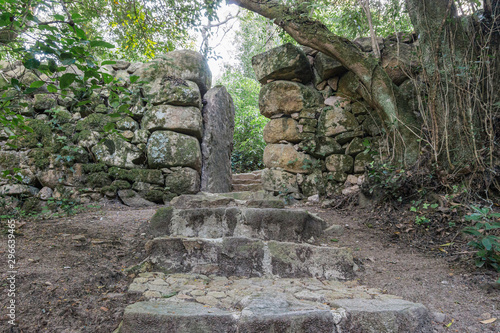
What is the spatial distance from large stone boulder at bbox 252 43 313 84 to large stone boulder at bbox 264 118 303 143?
0.61 m

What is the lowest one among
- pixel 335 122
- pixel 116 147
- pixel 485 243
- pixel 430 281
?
pixel 430 281

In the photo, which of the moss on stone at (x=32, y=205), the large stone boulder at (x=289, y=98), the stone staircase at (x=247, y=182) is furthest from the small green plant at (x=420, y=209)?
the moss on stone at (x=32, y=205)

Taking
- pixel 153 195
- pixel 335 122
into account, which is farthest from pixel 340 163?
pixel 153 195

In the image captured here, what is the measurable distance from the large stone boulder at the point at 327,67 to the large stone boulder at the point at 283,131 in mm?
736

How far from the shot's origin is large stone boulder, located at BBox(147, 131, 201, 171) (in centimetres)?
388

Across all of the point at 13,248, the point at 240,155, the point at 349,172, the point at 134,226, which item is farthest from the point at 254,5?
the point at 240,155

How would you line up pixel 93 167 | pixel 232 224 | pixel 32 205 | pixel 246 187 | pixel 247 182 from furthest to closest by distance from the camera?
pixel 247 182
pixel 246 187
pixel 93 167
pixel 32 205
pixel 232 224

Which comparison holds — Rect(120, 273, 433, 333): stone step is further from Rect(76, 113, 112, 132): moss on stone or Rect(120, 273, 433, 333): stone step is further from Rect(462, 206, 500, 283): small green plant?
→ Rect(76, 113, 112, 132): moss on stone

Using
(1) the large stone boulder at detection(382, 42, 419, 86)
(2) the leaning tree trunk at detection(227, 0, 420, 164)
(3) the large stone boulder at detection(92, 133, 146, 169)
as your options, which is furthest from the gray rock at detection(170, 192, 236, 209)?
(1) the large stone boulder at detection(382, 42, 419, 86)

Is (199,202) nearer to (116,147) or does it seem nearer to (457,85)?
(116,147)

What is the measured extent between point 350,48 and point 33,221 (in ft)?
12.4

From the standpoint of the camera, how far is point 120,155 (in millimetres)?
3865

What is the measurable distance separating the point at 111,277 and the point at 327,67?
3.35 metres

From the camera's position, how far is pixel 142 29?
434cm
